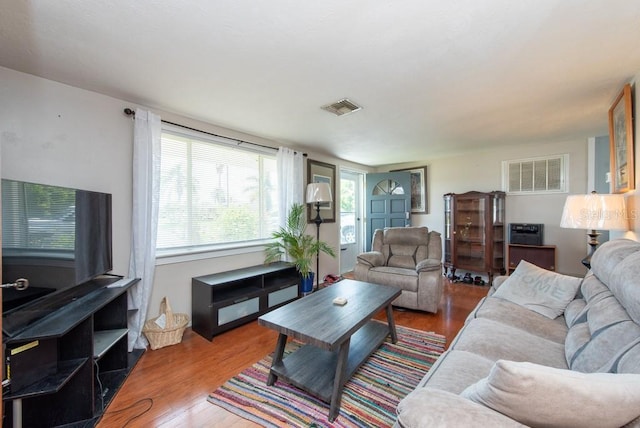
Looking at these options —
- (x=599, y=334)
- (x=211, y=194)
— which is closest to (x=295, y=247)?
(x=211, y=194)

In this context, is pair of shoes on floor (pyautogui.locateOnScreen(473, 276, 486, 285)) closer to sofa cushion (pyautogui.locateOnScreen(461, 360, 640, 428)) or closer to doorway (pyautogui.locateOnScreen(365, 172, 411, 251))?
doorway (pyautogui.locateOnScreen(365, 172, 411, 251))

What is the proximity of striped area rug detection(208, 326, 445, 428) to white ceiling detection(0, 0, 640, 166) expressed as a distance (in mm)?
2104

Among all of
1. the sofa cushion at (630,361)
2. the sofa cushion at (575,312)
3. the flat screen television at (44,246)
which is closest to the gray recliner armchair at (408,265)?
the sofa cushion at (575,312)

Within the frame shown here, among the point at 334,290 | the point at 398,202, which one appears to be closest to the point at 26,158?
the point at 334,290

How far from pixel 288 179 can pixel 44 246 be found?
2506 millimetres

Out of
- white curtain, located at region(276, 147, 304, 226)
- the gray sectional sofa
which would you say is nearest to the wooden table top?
the gray sectional sofa

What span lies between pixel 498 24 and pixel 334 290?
2.12m

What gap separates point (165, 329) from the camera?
234cm

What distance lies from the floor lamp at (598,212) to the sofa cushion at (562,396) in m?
1.84

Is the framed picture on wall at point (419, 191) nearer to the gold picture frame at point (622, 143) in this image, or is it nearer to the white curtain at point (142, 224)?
the gold picture frame at point (622, 143)

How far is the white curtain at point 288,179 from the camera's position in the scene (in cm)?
359

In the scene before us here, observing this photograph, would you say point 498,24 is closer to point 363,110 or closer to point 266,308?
point 363,110

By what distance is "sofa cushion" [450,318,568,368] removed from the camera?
135 cm

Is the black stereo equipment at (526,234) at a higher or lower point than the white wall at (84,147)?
lower
